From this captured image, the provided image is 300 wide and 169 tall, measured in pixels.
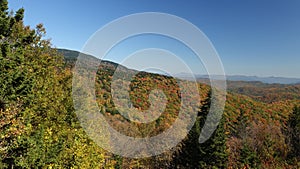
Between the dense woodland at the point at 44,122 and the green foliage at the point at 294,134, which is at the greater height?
the dense woodland at the point at 44,122

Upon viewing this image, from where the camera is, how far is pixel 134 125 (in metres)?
50.8

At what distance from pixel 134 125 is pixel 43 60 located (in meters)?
31.8

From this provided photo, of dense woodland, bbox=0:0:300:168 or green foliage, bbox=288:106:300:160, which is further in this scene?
green foliage, bbox=288:106:300:160

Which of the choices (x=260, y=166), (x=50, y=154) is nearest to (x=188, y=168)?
(x=260, y=166)

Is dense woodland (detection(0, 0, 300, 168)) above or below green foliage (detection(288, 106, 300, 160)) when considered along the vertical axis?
above

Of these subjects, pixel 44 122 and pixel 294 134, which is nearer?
pixel 44 122

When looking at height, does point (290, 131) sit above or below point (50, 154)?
below

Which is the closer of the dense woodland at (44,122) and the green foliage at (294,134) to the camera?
the dense woodland at (44,122)

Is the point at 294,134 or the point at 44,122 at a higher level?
the point at 44,122

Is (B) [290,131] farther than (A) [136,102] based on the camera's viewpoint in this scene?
No

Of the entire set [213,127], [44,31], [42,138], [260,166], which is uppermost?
[44,31]

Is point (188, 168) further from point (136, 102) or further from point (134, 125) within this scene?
point (136, 102)

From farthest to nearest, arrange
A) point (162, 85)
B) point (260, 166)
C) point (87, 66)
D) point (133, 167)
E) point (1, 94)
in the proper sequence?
point (162, 85) → point (87, 66) → point (133, 167) → point (260, 166) → point (1, 94)

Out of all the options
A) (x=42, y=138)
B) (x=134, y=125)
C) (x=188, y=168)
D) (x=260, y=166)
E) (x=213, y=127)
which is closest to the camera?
(x=42, y=138)
